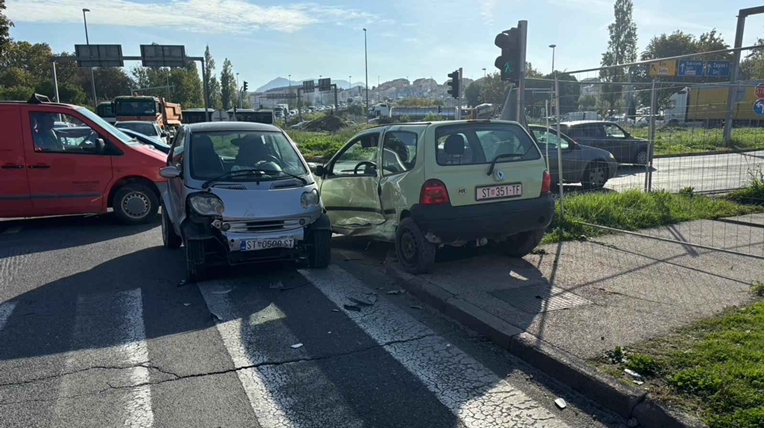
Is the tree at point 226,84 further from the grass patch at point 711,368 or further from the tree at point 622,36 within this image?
the grass patch at point 711,368

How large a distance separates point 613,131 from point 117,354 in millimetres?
9240

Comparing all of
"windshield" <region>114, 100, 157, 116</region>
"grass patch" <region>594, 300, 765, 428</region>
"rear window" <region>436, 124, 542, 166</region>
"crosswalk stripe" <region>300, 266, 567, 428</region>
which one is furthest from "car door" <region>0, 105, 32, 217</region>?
"windshield" <region>114, 100, 157, 116</region>

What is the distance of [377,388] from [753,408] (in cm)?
229

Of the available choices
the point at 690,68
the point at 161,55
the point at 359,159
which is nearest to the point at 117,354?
the point at 359,159

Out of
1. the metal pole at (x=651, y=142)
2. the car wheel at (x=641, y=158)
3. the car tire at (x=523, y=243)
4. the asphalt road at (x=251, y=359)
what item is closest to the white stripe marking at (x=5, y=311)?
the asphalt road at (x=251, y=359)

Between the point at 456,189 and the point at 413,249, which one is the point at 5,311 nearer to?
the point at 413,249

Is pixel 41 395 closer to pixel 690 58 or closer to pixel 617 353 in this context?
pixel 617 353

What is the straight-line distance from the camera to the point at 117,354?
14.7 feet

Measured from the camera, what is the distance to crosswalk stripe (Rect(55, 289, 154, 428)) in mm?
3615

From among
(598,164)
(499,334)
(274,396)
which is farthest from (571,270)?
(598,164)

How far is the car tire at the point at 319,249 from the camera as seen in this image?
669cm

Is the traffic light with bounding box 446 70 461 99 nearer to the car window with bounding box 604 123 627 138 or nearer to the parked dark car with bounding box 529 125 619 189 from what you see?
Answer: the parked dark car with bounding box 529 125 619 189

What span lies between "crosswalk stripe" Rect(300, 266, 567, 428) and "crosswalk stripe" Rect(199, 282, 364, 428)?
2.16ft

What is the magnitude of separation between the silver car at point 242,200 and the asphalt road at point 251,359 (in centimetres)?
39
